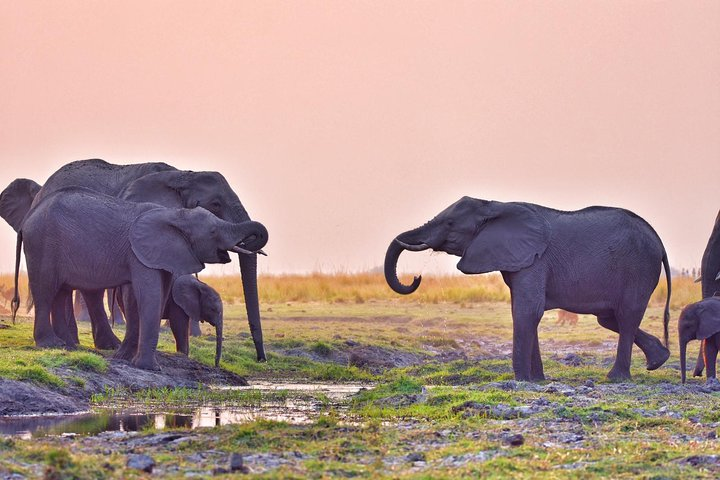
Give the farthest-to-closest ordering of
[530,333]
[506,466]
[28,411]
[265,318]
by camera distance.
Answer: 1. [265,318]
2. [530,333]
3. [28,411]
4. [506,466]

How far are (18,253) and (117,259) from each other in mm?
2766

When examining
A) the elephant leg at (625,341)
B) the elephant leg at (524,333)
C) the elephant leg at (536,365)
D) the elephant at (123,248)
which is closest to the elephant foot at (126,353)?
the elephant at (123,248)

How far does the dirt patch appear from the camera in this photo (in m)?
18.2

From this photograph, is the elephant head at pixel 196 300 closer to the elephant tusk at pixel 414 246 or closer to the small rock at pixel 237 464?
the elephant tusk at pixel 414 246

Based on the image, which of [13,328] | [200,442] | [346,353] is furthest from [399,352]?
[200,442]

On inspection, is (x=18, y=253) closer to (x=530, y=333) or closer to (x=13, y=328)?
(x=13, y=328)

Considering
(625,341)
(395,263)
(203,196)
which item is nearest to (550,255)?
(625,341)

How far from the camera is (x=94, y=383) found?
20.2 metres

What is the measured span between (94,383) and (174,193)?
6044 millimetres

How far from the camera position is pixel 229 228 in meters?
22.8

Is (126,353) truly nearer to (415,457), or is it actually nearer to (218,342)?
(218,342)

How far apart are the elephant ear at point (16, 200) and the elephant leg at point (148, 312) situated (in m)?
7.82

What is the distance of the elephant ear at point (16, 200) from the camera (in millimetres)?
29422

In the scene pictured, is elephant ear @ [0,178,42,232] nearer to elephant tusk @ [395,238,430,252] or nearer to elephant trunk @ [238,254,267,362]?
elephant trunk @ [238,254,267,362]
